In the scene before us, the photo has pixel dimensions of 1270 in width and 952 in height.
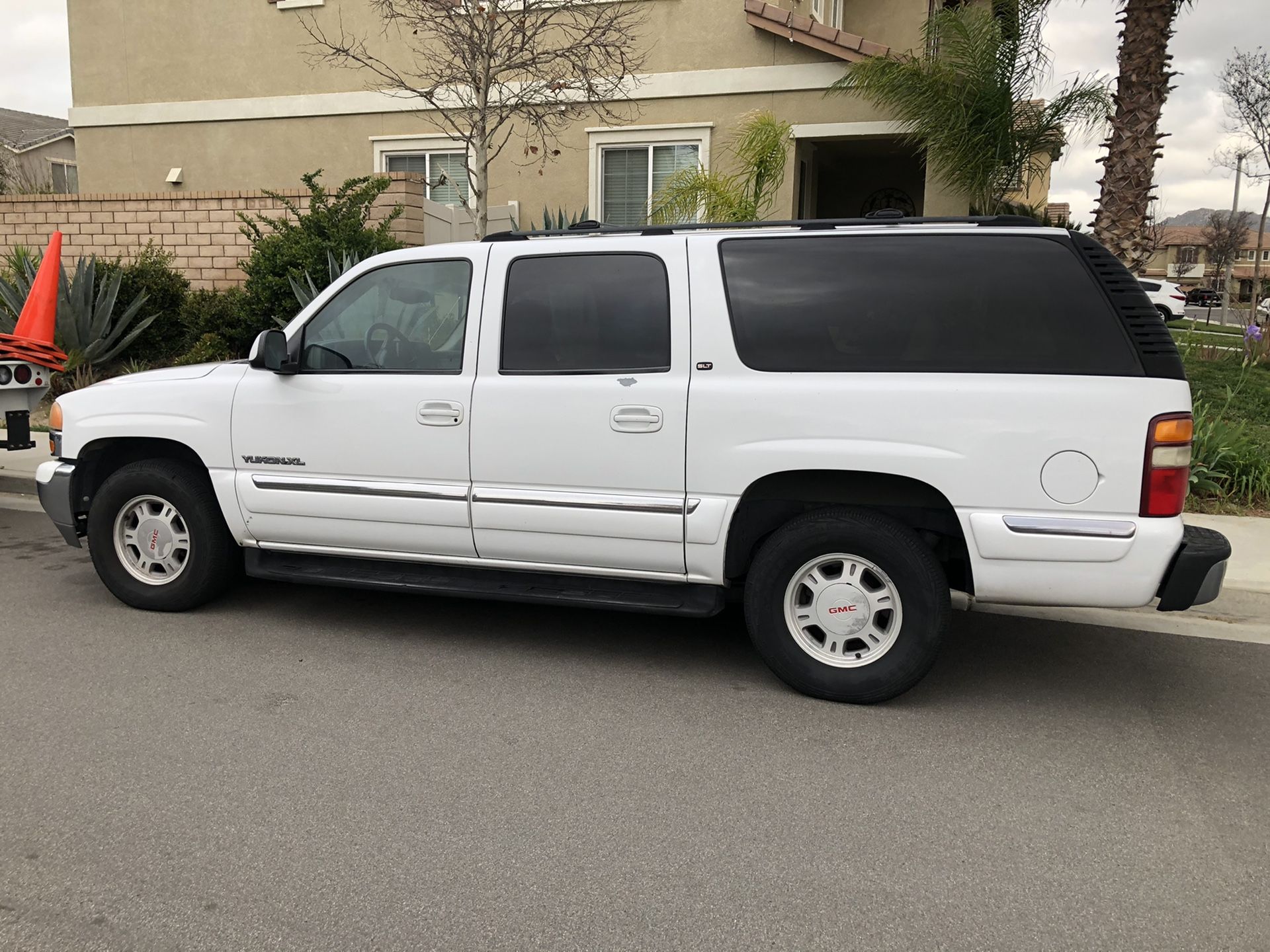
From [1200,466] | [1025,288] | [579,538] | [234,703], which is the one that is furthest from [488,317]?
[1200,466]

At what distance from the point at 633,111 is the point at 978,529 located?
11437 mm

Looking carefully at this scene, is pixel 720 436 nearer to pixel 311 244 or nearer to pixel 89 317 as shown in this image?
pixel 311 244

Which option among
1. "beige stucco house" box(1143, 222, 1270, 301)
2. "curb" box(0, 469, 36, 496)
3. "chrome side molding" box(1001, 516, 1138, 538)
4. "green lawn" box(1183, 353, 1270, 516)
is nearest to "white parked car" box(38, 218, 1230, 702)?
"chrome side molding" box(1001, 516, 1138, 538)

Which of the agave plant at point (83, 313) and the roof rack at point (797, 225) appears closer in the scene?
the roof rack at point (797, 225)

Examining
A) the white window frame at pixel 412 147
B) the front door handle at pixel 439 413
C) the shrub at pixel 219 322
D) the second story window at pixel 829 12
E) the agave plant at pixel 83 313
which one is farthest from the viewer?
the second story window at pixel 829 12

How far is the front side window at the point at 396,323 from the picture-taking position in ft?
16.8

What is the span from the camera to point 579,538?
4.85 meters

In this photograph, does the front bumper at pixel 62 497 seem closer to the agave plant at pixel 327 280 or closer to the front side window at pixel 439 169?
the agave plant at pixel 327 280

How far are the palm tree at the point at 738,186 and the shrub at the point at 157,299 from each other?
587cm

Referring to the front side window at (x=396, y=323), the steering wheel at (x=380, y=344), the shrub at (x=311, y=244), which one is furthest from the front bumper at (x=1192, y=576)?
the shrub at (x=311, y=244)

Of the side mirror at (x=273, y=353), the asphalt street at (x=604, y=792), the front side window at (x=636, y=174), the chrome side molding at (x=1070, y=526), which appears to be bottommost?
the asphalt street at (x=604, y=792)

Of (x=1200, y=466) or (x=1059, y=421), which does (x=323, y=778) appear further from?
(x=1200, y=466)

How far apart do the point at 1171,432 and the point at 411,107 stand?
13.3 m

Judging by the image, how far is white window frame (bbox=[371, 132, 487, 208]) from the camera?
15227mm
